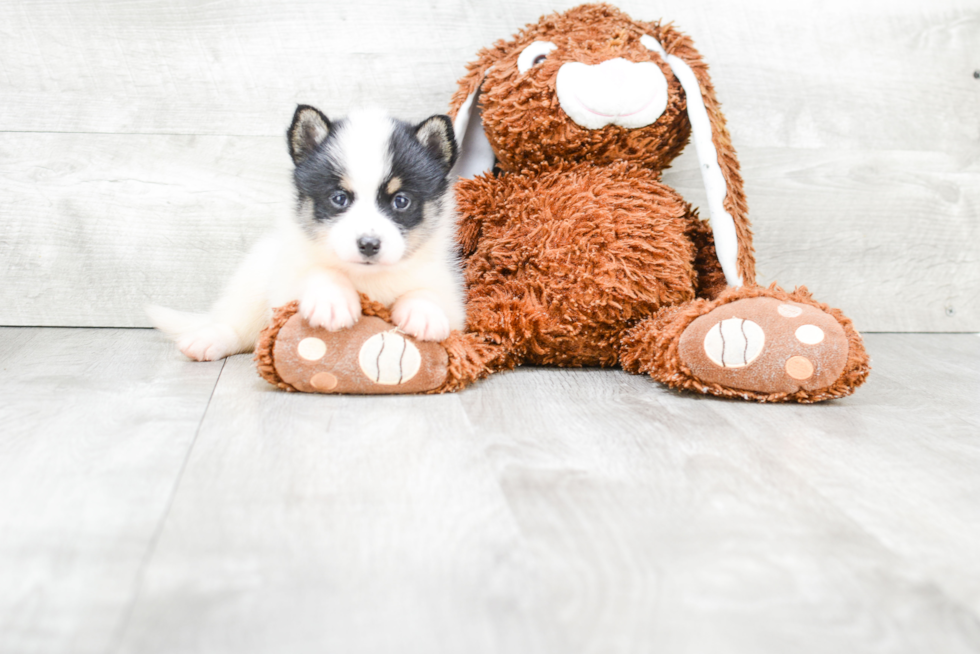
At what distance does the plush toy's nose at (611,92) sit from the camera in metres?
1.71

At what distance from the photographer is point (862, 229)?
236 cm

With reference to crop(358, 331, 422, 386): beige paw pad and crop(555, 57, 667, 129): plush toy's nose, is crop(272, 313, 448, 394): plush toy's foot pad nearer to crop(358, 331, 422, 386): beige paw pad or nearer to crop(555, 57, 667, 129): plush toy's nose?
crop(358, 331, 422, 386): beige paw pad

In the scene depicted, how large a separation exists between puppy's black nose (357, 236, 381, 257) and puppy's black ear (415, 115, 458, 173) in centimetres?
31

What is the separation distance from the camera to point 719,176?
5.74ft

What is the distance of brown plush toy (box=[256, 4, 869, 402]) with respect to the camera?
153cm

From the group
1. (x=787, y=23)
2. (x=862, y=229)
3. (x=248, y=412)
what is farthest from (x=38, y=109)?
(x=862, y=229)

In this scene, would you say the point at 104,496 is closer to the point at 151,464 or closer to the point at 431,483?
the point at 151,464

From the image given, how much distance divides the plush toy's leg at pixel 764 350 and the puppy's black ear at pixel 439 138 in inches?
23.4

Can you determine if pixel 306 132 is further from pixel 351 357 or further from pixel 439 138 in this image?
pixel 351 357

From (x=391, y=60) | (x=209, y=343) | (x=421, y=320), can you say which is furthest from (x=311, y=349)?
(x=391, y=60)

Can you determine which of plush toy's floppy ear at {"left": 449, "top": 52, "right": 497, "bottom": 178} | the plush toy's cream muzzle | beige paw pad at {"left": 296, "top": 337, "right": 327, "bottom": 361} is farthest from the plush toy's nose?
beige paw pad at {"left": 296, "top": 337, "right": 327, "bottom": 361}

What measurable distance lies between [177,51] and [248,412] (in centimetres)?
123

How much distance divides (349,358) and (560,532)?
662mm

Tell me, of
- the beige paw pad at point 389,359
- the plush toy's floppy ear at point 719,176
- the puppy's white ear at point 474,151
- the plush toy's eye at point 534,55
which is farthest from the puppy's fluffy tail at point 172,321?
the plush toy's floppy ear at point 719,176
